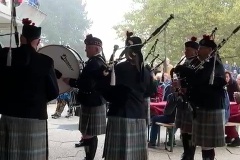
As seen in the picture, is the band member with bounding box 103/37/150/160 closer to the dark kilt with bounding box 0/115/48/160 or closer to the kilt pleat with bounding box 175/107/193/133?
the dark kilt with bounding box 0/115/48/160

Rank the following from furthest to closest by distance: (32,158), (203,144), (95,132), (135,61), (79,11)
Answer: (79,11)
(95,132)
(203,144)
(135,61)
(32,158)

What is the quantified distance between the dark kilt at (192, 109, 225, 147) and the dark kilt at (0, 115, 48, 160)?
183 centimetres

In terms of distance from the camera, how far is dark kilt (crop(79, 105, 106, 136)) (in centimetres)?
425

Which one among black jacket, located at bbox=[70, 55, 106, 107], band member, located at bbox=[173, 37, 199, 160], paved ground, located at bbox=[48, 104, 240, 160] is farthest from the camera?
paved ground, located at bbox=[48, 104, 240, 160]

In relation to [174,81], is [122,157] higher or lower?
lower

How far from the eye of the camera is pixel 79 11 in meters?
32.8

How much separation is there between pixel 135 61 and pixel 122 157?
2.91 ft

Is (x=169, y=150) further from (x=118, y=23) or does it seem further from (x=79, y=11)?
(x=79, y=11)

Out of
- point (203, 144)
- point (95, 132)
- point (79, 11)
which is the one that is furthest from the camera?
point (79, 11)

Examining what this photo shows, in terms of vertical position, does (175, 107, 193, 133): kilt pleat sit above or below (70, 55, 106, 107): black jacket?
below

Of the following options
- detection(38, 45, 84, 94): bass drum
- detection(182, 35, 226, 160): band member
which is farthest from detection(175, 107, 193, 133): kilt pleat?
detection(38, 45, 84, 94): bass drum

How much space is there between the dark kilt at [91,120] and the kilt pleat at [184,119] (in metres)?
1.00

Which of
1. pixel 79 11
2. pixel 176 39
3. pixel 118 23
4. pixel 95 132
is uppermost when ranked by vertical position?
pixel 79 11

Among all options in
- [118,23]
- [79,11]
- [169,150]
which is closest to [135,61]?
[169,150]
